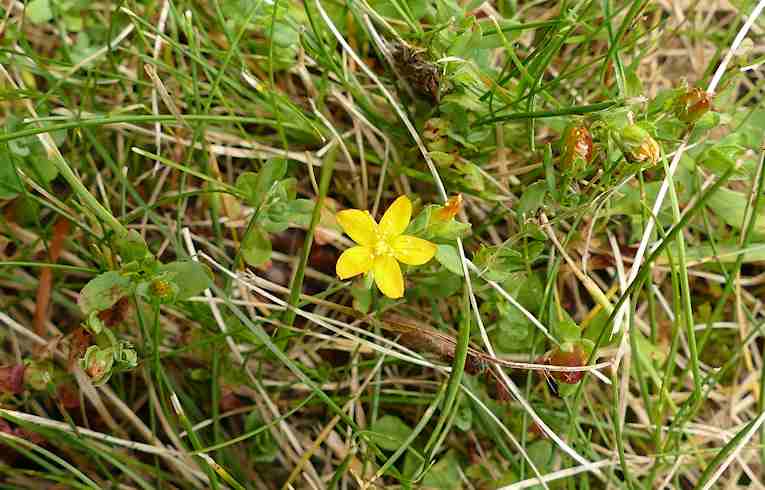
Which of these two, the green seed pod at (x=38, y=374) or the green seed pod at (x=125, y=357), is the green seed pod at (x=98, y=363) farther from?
the green seed pod at (x=38, y=374)

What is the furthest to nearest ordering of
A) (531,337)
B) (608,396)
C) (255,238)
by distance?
(608,396) → (531,337) → (255,238)

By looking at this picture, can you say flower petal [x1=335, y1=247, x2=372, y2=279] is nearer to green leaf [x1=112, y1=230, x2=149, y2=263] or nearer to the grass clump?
the grass clump

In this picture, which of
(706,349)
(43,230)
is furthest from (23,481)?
(706,349)

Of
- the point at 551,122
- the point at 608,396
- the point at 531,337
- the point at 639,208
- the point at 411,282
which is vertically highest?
the point at 551,122

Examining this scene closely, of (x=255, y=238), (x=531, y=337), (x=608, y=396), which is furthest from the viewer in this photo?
(x=608, y=396)

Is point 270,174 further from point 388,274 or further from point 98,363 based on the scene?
point 98,363

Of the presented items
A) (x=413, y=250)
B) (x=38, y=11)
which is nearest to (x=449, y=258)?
(x=413, y=250)

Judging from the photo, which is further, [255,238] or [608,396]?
[608,396]

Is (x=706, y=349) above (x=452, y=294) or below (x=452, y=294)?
below

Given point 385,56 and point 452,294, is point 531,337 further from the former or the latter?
point 385,56
